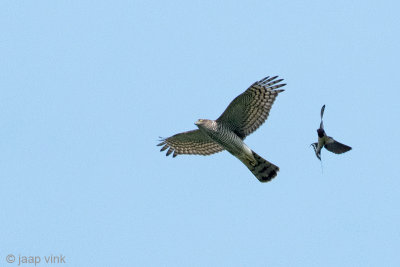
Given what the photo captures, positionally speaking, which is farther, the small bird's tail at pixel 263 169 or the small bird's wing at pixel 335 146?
the small bird's tail at pixel 263 169

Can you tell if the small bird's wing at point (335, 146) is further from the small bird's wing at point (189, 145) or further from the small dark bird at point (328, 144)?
the small bird's wing at point (189, 145)

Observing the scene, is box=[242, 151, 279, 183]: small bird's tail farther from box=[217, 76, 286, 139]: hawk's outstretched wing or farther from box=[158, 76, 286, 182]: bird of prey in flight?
box=[217, 76, 286, 139]: hawk's outstretched wing

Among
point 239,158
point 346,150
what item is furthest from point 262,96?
point 346,150

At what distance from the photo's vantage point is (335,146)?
13664mm

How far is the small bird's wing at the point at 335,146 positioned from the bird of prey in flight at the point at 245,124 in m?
2.51

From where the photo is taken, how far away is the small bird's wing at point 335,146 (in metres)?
13.6

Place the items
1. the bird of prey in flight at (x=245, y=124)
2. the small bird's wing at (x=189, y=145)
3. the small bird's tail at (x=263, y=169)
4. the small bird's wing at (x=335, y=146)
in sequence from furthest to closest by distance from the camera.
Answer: the small bird's wing at (x=189, y=145) → the small bird's tail at (x=263, y=169) → the bird of prey in flight at (x=245, y=124) → the small bird's wing at (x=335, y=146)

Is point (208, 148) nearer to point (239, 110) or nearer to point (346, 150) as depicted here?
point (239, 110)

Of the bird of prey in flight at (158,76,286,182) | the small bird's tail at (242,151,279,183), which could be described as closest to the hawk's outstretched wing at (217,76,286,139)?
the bird of prey in flight at (158,76,286,182)

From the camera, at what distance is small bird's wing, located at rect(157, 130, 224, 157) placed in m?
17.2

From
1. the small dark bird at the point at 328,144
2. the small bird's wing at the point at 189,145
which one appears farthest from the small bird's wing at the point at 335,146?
the small bird's wing at the point at 189,145

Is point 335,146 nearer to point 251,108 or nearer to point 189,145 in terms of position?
point 251,108

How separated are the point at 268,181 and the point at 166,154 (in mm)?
2752

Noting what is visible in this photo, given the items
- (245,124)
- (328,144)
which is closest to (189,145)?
(245,124)
